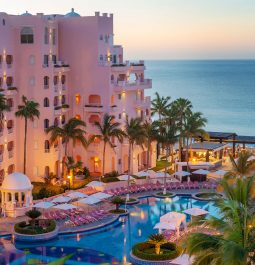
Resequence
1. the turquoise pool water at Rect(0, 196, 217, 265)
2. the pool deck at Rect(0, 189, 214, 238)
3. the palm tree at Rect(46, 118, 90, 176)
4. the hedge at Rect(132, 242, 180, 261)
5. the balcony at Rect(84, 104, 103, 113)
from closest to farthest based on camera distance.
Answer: the hedge at Rect(132, 242, 180, 261) < the turquoise pool water at Rect(0, 196, 217, 265) < the pool deck at Rect(0, 189, 214, 238) < the palm tree at Rect(46, 118, 90, 176) < the balcony at Rect(84, 104, 103, 113)

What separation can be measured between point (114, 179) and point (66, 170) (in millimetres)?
5809

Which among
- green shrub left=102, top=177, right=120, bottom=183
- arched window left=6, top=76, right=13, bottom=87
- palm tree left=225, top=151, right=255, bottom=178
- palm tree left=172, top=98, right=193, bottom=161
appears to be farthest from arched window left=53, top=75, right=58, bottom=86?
palm tree left=225, top=151, right=255, bottom=178

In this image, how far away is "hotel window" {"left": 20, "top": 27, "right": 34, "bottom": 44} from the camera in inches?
2312

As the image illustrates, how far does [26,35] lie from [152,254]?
103 ft

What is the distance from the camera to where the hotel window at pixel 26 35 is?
58719 millimetres

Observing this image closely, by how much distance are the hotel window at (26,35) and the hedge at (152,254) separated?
29.3 meters

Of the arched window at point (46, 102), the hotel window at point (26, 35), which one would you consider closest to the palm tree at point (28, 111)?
the arched window at point (46, 102)

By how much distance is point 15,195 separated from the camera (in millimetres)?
48438

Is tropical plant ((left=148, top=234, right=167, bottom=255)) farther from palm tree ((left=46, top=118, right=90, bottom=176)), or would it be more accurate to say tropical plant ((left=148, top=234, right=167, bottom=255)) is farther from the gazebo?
palm tree ((left=46, top=118, right=90, bottom=176))

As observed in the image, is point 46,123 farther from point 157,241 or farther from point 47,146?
point 157,241

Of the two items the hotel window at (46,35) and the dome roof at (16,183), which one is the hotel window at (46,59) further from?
the dome roof at (16,183)

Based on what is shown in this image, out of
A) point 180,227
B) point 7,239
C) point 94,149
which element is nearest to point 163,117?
point 94,149

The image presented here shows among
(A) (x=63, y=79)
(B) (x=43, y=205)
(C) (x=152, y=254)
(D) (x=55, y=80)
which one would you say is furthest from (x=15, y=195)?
(A) (x=63, y=79)

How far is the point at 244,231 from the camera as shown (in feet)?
63.3
